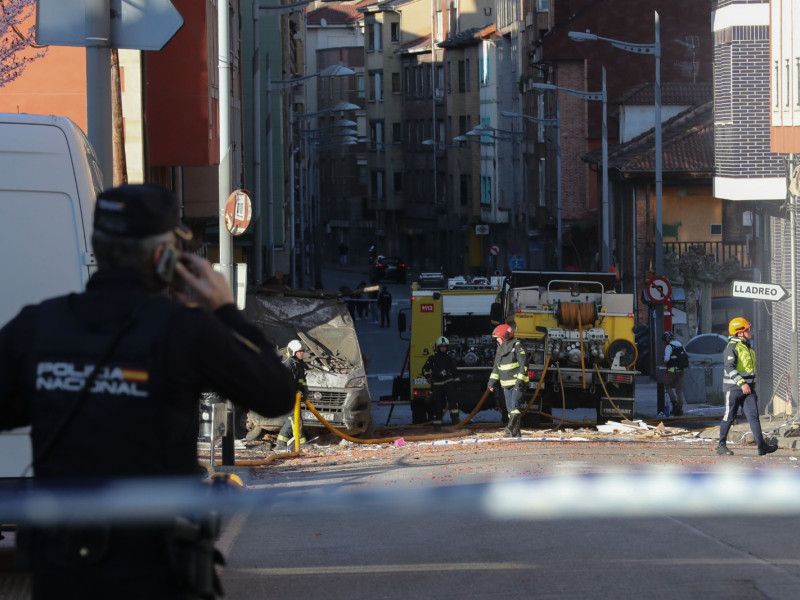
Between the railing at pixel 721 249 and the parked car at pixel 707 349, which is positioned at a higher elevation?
the railing at pixel 721 249

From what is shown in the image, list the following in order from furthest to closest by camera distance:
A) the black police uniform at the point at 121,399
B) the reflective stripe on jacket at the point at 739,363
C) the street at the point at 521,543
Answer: the reflective stripe on jacket at the point at 739,363 → the street at the point at 521,543 → the black police uniform at the point at 121,399

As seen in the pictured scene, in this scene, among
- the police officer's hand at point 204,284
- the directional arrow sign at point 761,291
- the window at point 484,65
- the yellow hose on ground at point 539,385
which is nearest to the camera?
the police officer's hand at point 204,284

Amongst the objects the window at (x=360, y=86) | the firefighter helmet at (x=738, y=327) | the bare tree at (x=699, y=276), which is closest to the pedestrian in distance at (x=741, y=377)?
the firefighter helmet at (x=738, y=327)

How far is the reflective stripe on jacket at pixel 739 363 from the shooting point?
17.2 metres

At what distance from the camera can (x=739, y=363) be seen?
17.3 m

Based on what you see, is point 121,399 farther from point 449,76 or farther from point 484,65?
point 449,76

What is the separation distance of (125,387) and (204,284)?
0.39 metres

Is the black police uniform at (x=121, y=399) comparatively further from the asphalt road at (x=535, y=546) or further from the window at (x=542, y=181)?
the window at (x=542, y=181)

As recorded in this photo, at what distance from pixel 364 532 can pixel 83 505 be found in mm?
7746

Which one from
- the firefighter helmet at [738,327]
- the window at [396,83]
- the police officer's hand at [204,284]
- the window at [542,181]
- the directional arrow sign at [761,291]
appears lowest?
the firefighter helmet at [738,327]

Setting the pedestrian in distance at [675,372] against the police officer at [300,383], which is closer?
the police officer at [300,383]

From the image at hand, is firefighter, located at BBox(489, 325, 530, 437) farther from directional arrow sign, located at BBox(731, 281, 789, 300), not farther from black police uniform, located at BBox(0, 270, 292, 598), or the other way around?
black police uniform, located at BBox(0, 270, 292, 598)

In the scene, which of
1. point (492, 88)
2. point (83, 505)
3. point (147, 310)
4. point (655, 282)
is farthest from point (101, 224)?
point (492, 88)

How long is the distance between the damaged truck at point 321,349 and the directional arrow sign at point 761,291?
6275 mm
